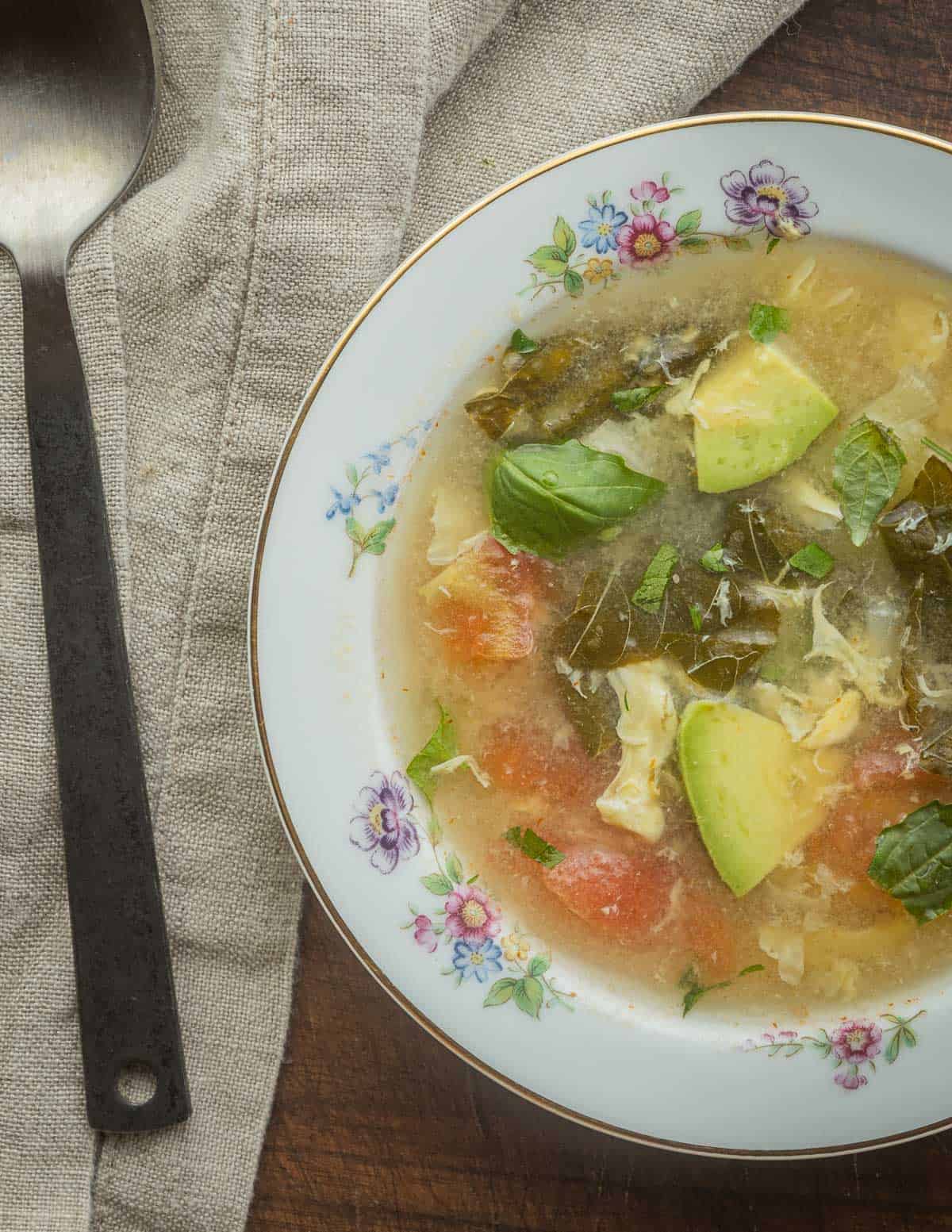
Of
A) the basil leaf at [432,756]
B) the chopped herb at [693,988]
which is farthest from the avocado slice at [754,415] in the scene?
the chopped herb at [693,988]

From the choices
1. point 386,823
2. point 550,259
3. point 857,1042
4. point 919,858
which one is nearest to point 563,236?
point 550,259

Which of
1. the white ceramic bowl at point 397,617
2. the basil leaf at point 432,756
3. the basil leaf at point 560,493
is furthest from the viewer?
the basil leaf at point 432,756

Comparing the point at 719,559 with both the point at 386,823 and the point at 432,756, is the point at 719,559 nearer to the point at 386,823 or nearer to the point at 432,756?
the point at 432,756

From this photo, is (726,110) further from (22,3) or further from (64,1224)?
(64,1224)

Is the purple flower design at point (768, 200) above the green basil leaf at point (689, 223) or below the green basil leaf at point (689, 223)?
above

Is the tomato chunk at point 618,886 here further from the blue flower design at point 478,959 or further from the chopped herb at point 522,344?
the chopped herb at point 522,344

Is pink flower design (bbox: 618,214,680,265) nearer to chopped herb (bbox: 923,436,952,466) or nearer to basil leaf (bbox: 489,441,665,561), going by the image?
basil leaf (bbox: 489,441,665,561)

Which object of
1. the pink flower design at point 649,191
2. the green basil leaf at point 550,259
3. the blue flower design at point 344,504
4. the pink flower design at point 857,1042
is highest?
the pink flower design at point 649,191
